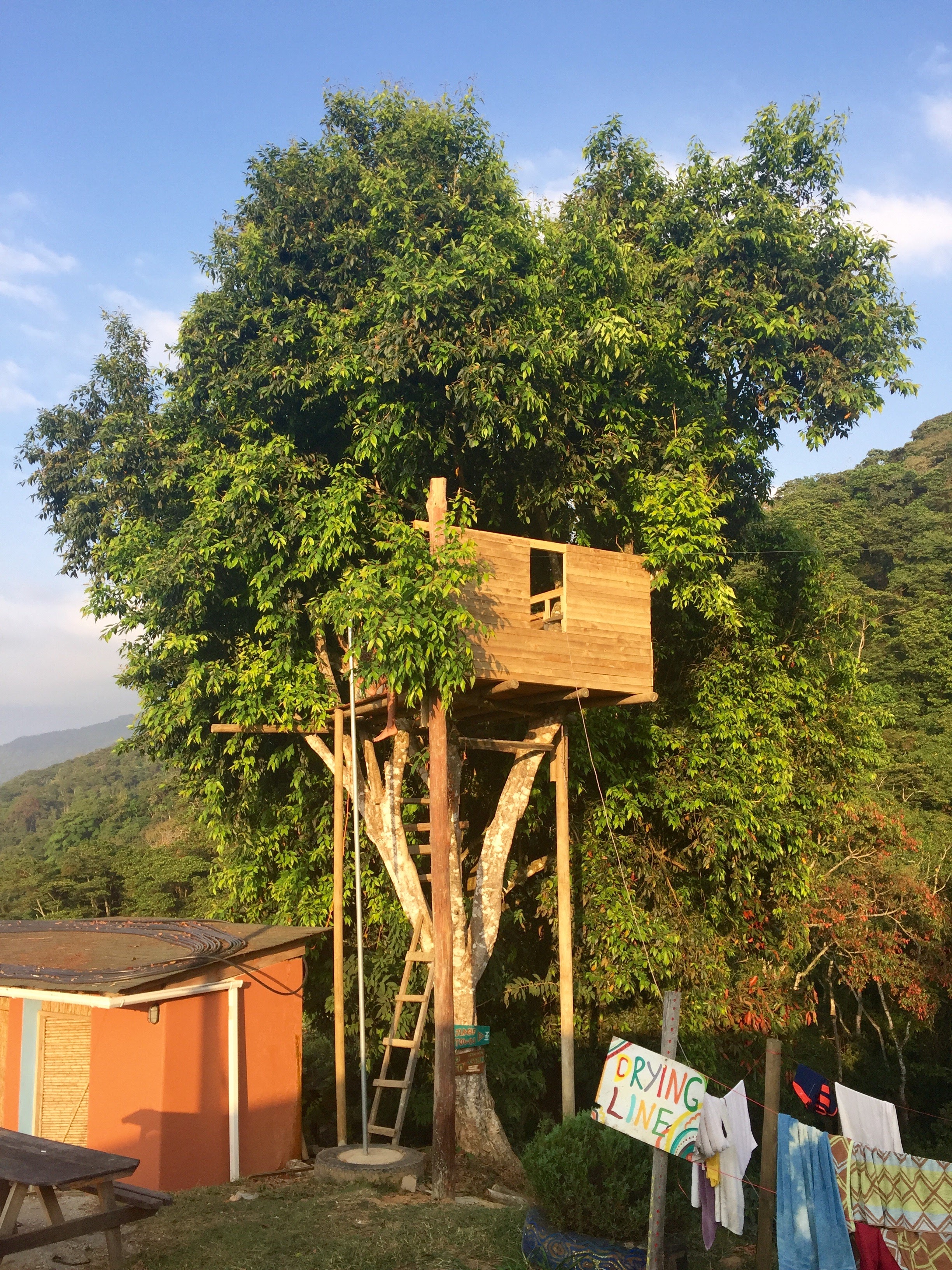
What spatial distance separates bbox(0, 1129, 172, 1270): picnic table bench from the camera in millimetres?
5129

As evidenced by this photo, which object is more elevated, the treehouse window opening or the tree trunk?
the treehouse window opening

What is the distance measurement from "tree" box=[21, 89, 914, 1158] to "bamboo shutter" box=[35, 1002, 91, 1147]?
12.5 ft

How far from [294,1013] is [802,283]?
36.1 feet

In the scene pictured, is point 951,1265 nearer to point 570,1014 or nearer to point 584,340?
point 570,1014

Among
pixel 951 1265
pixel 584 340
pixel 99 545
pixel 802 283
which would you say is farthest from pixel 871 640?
pixel 951 1265

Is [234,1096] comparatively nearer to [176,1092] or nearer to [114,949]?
[176,1092]

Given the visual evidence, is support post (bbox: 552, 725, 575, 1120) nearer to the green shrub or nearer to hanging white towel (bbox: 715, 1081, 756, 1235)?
the green shrub

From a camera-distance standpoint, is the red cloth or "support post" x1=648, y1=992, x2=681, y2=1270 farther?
the red cloth

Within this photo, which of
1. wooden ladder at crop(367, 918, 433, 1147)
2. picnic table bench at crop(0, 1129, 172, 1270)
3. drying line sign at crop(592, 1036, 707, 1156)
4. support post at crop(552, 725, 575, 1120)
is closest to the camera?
picnic table bench at crop(0, 1129, 172, 1270)

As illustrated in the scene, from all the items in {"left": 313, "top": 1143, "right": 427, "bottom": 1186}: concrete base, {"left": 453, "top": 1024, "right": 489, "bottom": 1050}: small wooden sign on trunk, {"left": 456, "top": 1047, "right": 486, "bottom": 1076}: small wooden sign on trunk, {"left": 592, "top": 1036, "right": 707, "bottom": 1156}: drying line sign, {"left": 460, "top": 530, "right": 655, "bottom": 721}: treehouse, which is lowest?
{"left": 313, "top": 1143, "right": 427, "bottom": 1186}: concrete base

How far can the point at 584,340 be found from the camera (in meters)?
11.9

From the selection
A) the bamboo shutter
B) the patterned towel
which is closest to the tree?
the bamboo shutter

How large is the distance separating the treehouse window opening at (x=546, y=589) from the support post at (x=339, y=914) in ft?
8.55

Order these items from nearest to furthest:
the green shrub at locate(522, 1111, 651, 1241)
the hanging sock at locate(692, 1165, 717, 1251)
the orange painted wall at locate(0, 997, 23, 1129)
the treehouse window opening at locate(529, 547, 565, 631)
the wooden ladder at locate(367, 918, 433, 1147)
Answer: the hanging sock at locate(692, 1165, 717, 1251) < the green shrub at locate(522, 1111, 651, 1241) < the orange painted wall at locate(0, 997, 23, 1129) < the wooden ladder at locate(367, 918, 433, 1147) < the treehouse window opening at locate(529, 547, 565, 631)
